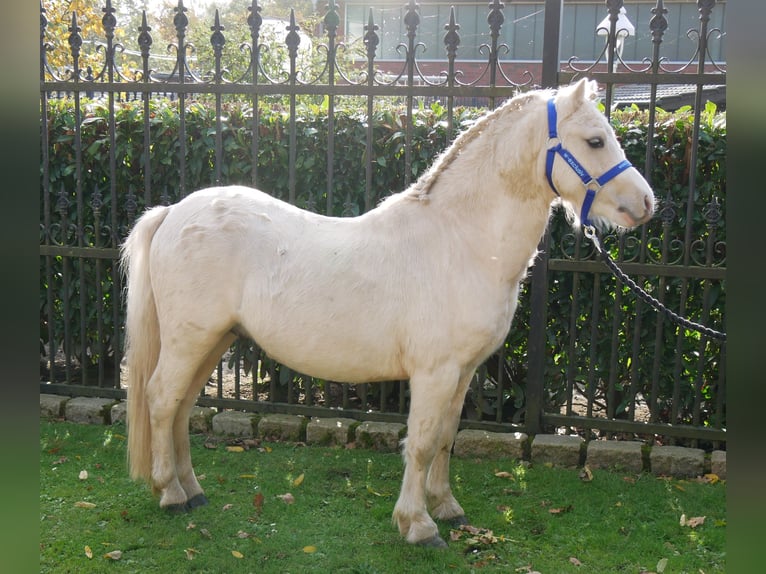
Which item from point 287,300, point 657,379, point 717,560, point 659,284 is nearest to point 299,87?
point 287,300

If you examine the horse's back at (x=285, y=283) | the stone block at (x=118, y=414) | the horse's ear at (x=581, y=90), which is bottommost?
the stone block at (x=118, y=414)

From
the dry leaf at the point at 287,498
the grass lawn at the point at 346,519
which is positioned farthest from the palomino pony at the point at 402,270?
the dry leaf at the point at 287,498

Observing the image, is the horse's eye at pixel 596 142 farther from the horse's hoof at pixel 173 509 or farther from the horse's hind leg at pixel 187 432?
the horse's hoof at pixel 173 509

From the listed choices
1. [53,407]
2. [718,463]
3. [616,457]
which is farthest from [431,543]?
[53,407]

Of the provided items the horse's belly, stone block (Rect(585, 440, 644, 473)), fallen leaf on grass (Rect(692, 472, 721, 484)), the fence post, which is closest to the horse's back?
the horse's belly

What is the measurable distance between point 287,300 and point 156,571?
156 centimetres

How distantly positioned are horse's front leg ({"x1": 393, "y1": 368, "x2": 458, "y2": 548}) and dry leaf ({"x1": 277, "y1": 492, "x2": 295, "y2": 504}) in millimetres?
864

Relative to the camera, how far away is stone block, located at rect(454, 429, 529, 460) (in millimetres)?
4969

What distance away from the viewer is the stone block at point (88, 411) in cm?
556

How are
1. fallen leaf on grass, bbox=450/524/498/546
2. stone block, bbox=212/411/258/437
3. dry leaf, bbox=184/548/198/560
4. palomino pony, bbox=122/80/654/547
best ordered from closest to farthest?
palomino pony, bbox=122/80/654/547 → dry leaf, bbox=184/548/198/560 → fallen leaf on grass, bbox=450/524/498/546 → stone block, bbox=212/411/258/437

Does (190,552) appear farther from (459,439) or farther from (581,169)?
(581,169)

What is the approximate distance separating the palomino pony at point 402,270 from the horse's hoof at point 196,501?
200 mm

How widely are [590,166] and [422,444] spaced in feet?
5.51

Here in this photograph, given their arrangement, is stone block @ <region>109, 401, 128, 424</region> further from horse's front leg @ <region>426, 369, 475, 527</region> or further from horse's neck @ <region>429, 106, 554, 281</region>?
horse's neck @ <region>429, 106, 554, 281</region>
